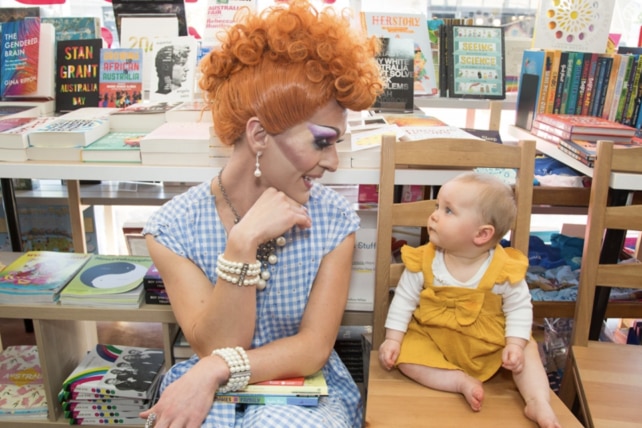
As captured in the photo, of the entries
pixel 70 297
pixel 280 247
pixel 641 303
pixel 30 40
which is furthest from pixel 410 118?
pixel 30 40

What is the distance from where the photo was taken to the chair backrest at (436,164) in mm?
1437

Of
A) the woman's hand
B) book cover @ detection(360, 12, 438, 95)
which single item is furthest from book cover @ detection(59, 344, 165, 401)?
book cover @ detection(360, 12, 438, 95)

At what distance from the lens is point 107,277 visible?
5.72 feet

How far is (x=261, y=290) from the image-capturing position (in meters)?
1.30

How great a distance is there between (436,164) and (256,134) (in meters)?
0.55

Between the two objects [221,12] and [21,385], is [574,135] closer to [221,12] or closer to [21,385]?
[221,12]

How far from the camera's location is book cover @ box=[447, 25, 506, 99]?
236 cm

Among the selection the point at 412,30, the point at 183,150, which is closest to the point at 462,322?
the point at 183,150

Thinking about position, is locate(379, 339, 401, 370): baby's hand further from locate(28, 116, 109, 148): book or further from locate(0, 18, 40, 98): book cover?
locate(0, 18, 40, 98): book cover

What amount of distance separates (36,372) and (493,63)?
2.14 metres

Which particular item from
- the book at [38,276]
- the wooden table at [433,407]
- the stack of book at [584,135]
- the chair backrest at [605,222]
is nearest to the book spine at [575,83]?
the stack of book at [584,135]

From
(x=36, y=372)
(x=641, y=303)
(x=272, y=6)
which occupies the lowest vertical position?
(x=36, y=372)

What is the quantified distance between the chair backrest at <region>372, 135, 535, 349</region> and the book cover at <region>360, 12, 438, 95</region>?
986 millimetres

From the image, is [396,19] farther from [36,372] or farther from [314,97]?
[36,372]
